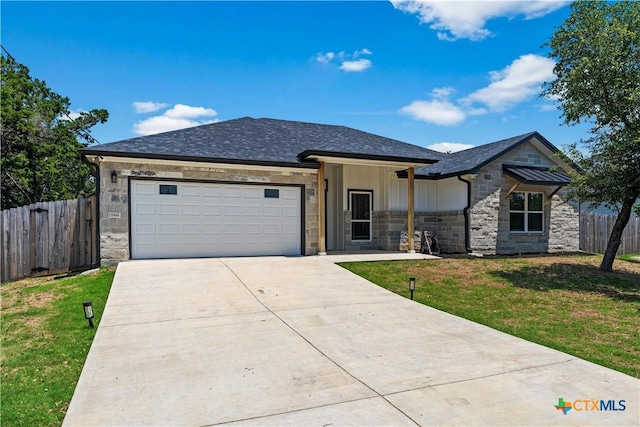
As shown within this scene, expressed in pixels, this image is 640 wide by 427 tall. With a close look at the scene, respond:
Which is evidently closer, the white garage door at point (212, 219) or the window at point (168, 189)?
the white garage door at point (212, 219)

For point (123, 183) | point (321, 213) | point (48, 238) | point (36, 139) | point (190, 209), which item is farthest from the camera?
point (36, 139)

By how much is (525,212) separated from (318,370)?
557 inches

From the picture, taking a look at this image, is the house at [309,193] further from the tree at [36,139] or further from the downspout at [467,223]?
the tree at [36,139]

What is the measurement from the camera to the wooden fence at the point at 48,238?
10.9 m

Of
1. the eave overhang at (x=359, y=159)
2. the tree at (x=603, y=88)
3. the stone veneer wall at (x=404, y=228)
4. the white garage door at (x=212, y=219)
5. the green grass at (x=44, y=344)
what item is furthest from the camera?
the stone veneer wall at (x=404, y=228)

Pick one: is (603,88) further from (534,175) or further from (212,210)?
(212,210)

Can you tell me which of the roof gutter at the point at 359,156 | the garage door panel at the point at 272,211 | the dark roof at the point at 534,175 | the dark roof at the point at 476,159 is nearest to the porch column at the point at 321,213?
the roof gutter at the point at 359,156

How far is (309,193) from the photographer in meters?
13.3

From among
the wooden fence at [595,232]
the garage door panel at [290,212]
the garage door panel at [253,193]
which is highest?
the garage door panel at [253,193]

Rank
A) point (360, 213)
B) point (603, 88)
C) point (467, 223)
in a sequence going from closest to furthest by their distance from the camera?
point (603, 88) → point (467, 223) → point (360, 213)

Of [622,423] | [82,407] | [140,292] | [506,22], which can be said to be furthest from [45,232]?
[506,22]

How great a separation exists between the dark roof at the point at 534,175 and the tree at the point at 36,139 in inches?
737

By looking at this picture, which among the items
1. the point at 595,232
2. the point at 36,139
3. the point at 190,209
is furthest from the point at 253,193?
the point at 595,232

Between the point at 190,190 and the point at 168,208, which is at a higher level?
the point at 190,190
